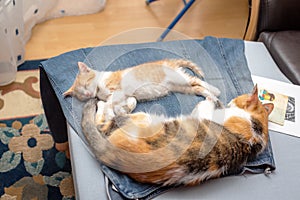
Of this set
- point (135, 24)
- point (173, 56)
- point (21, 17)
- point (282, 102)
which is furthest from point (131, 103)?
point (135, 24)

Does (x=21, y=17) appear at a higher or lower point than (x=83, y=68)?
lower

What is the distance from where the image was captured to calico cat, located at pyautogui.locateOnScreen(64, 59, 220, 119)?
4.30 ft

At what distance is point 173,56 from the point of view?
4.93 ft

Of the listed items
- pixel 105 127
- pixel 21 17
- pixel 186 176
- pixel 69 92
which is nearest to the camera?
pixel 186 176

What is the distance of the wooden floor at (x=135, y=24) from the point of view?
7.29ft

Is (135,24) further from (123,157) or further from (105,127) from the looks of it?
(123,157)

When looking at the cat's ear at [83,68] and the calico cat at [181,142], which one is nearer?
the calico cat at [181,142]

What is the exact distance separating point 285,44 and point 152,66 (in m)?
0.64

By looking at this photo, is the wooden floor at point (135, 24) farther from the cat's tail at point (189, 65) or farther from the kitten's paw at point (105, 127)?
the kitten's paw at point (105, 127)

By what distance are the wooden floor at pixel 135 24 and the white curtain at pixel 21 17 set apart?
47 mm

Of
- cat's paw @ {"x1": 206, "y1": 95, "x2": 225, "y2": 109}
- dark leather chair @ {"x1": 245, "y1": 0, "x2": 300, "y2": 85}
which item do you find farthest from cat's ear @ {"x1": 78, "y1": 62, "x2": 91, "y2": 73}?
dark leather chair @ {"x1": 245, "y1": 0, "x2": 300, "y2": 85}

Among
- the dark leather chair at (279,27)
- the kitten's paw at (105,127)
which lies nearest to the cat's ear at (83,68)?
the kitten's paw at (105,127)

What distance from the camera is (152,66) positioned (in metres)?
1.40

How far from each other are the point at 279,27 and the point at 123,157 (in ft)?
3.41
